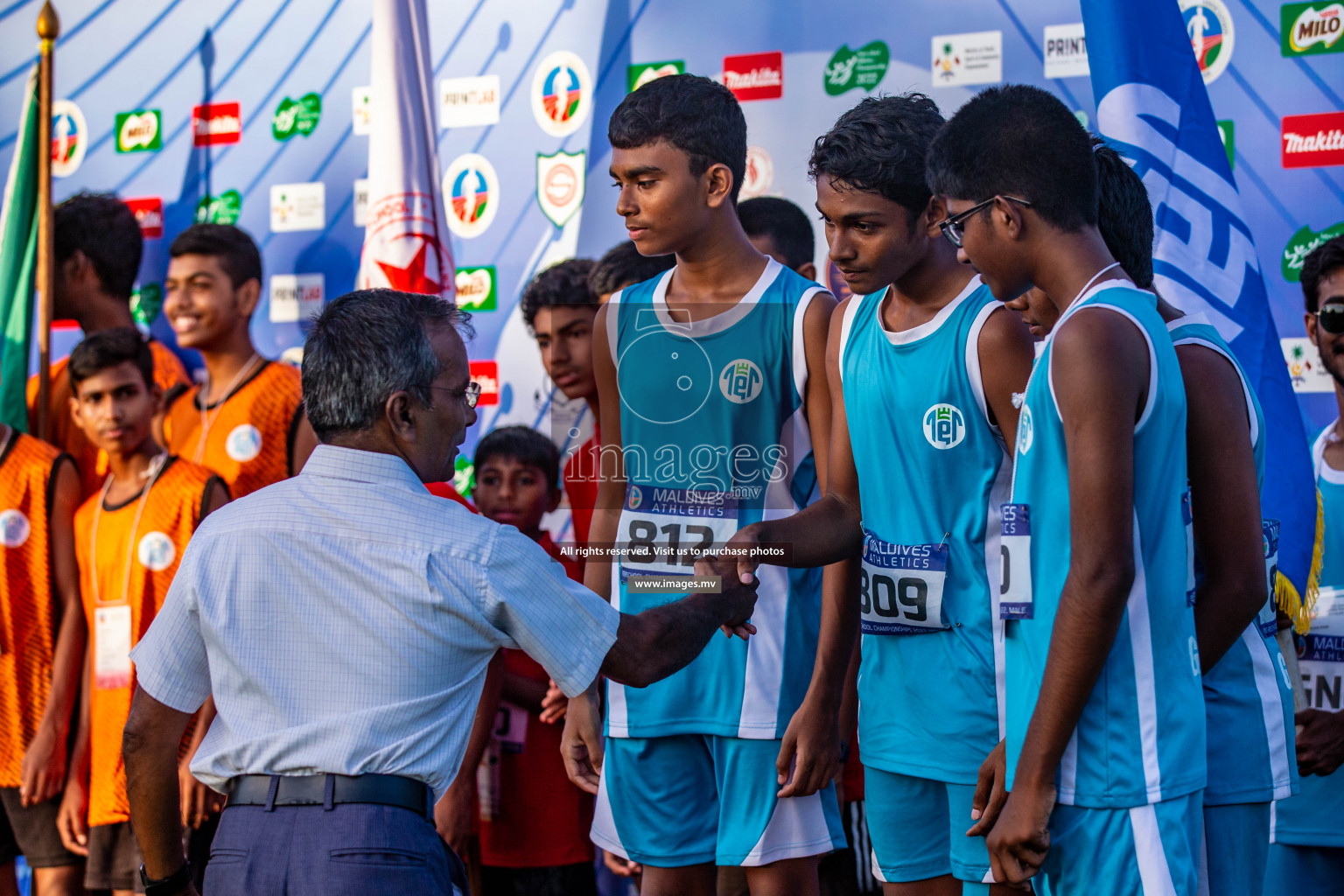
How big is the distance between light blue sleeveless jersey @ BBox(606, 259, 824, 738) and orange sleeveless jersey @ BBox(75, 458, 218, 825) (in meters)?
1.74

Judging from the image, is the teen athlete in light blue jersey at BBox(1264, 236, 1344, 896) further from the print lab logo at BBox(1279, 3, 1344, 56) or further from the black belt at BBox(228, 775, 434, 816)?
the black belt at BBox(228, 775, 434, 816)

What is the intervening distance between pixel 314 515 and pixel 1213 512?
4.46ft

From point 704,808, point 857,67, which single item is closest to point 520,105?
point 857,67

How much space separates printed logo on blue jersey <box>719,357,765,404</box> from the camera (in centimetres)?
239

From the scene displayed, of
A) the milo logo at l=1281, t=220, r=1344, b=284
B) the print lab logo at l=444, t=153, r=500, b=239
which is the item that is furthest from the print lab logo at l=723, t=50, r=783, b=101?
the milo logo at l=1281, t=220, r=1344, b=284

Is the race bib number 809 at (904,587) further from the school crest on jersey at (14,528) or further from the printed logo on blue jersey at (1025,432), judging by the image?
the school crest on jersey at (14,528)

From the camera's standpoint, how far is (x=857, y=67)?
13.5ft

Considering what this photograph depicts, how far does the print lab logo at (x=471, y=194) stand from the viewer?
15.1ft

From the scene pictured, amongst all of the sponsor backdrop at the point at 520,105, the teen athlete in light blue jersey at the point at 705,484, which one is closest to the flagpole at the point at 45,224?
the sponsor backdrop at the point at 520,105

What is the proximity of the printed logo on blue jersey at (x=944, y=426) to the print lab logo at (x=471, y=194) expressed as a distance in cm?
285

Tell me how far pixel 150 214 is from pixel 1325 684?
462cm

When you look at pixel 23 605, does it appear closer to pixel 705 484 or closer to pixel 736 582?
pixel 705 484

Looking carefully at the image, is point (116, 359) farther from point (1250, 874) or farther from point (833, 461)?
point (1250, 874)

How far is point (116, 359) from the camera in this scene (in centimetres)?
371
